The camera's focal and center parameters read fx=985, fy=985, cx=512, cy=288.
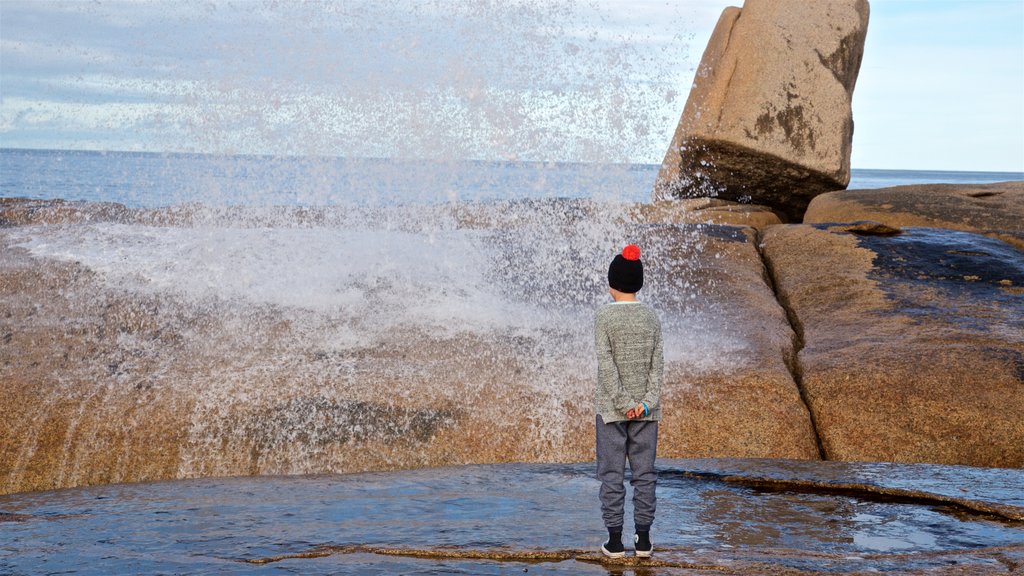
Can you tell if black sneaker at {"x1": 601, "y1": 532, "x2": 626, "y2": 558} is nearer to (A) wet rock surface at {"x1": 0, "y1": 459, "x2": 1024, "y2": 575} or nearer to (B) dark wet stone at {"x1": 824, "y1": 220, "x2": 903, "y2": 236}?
(A) wet rock surface at {"x1": 0, "y1": 459, "x2": 1024, "y2": 575}

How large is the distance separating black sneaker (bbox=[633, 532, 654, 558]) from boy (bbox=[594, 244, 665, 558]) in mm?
21

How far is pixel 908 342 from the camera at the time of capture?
22.9ft

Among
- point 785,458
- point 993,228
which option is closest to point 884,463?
point 785,458

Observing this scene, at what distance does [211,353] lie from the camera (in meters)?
6.72

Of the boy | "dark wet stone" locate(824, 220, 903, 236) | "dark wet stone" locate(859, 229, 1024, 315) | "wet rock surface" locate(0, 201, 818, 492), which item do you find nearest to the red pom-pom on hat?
the boy

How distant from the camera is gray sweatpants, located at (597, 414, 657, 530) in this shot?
4141mm

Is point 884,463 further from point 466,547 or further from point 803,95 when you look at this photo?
point 803,95

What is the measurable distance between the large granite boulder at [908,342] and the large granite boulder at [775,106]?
13.3ft

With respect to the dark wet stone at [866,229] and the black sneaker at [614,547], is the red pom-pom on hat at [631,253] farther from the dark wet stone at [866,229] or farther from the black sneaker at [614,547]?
the dark wet stone at [866,229]

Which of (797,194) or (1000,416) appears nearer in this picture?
(1000,416)

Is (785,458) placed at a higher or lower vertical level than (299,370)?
lower

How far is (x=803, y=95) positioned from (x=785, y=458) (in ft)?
27.1

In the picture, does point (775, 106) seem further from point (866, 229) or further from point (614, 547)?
point (614, 547)

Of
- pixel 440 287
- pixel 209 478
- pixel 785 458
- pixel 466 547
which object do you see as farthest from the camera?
pixel 440 287
